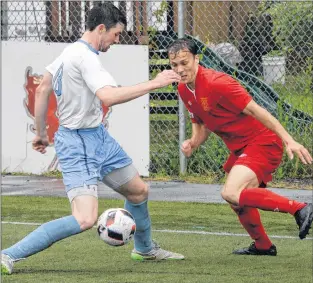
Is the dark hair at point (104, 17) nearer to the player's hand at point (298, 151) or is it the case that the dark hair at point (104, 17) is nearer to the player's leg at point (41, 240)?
the player's leg at point (41, 240)

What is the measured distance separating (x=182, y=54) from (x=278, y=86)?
612cm

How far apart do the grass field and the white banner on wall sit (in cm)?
219

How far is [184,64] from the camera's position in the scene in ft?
26.2

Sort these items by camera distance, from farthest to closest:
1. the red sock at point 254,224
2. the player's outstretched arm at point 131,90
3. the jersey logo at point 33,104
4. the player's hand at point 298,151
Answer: the jersey logo at point 33,104 < the red sock at point 254,224 < the player's hand at point 298,151 < the player's outstretched arm at point 131,90

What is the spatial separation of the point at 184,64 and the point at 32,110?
19.2 ft

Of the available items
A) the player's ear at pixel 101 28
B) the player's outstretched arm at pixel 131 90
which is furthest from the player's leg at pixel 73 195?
the player's ear at pixel 101 28

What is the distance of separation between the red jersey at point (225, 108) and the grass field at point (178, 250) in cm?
92

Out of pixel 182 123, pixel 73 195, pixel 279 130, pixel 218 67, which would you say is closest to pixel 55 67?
pixel 73 195

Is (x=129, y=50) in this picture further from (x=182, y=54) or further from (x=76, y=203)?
(x=76, y=203)

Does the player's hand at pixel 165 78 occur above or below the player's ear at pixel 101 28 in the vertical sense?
below

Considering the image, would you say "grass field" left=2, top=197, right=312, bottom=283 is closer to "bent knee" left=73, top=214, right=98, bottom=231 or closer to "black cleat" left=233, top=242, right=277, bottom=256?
"black cleat" left=233, top=242, right=277, bottom=256

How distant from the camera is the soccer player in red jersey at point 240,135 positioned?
7773mm

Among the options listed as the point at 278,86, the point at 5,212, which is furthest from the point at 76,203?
the point at 278,86

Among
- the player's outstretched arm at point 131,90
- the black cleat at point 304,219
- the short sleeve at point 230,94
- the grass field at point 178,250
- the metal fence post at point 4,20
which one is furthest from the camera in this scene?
the metal fence post at point 4,20
